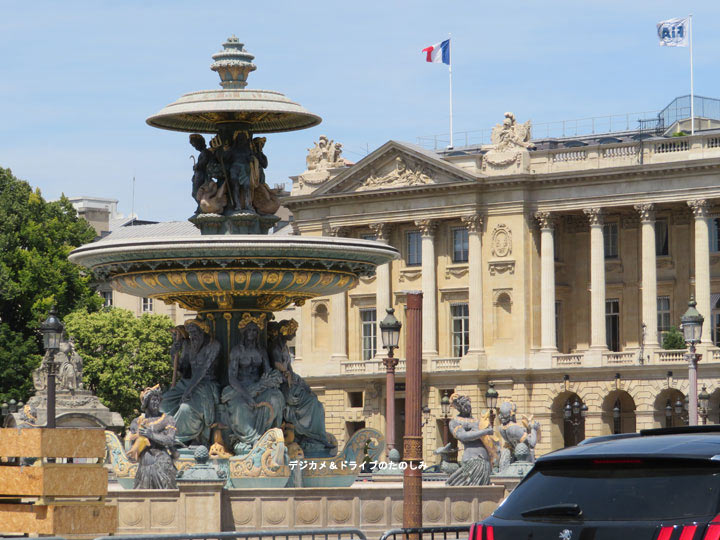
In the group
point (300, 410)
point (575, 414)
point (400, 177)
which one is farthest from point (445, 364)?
point (300, 410)

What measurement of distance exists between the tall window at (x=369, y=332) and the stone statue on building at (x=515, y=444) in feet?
200

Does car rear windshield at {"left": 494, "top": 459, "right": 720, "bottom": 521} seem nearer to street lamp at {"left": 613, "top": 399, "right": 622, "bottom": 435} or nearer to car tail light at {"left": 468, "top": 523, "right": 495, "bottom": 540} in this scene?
car tail light at {"left": 468, "top": 523, "right": 495, "bottom": 540}

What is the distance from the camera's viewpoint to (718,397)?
77250 mm

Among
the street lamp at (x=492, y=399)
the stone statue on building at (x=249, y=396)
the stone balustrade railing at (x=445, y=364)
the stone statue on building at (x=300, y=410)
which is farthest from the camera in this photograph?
the stone balustrade railing at (x=445, y=364)

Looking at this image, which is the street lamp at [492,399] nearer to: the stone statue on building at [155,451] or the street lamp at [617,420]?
the stone statue on building at [155,451]

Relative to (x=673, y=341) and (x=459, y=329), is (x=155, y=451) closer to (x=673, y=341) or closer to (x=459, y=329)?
(x=673, y=341)

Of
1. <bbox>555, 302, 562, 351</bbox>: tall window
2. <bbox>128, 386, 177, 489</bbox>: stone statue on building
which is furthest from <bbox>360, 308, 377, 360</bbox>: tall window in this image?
<bbox>128, 386, 177, 489</bbox>: stone statue on building

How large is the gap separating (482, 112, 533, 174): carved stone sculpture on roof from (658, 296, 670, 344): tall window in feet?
28.9

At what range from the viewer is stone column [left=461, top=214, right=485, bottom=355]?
84312 millimetres

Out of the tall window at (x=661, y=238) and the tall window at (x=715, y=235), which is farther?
the tall window at (x=661, y=238)

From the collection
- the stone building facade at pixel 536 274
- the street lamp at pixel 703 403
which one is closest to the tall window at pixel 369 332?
the stone building facade at pixel 536 274

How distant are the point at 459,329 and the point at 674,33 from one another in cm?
1804

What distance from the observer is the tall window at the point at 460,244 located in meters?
86.2

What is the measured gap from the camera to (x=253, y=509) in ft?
77.0
